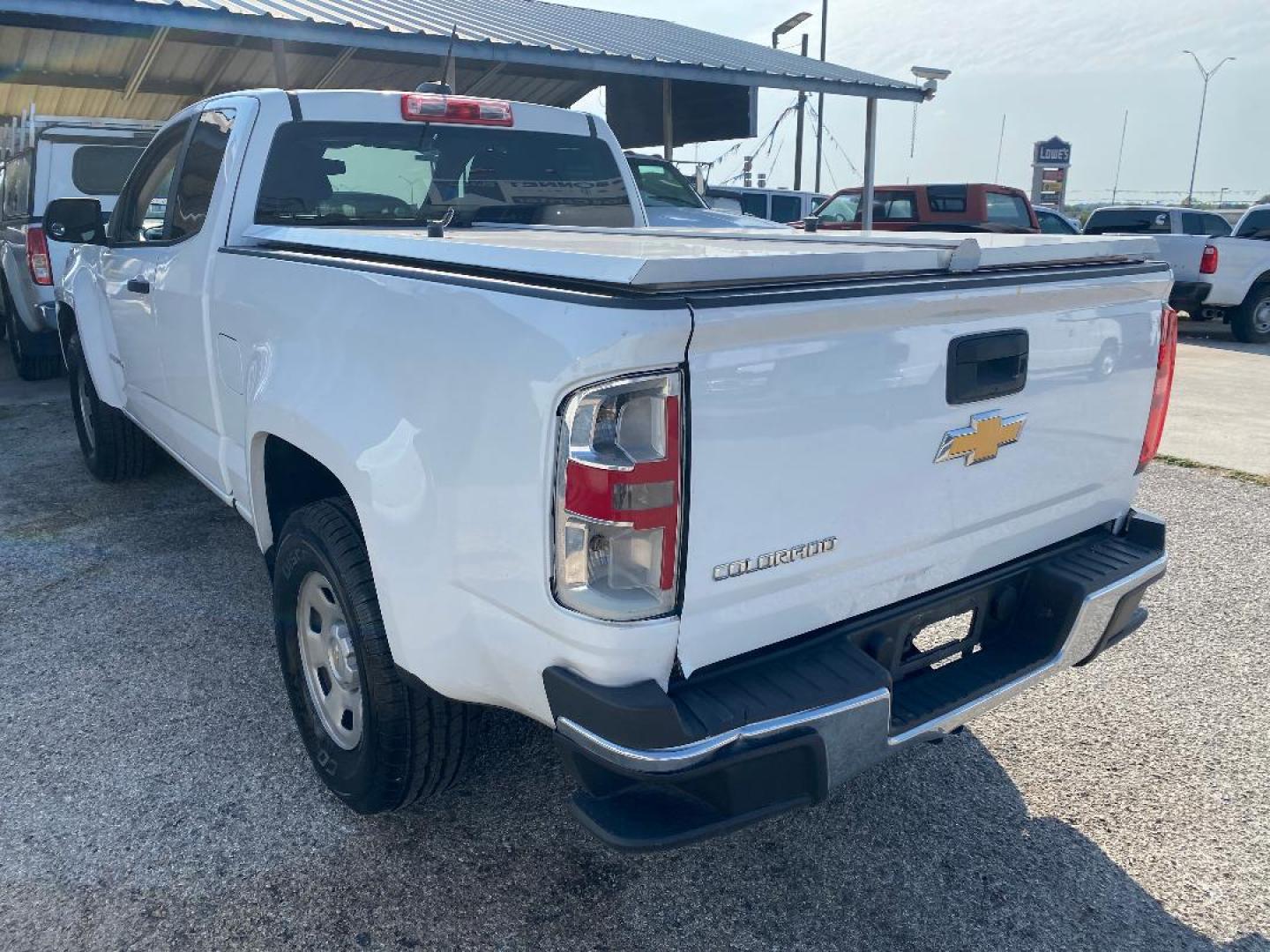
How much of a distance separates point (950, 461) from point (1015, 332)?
346 mm

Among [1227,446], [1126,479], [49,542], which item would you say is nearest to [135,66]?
[49,542]

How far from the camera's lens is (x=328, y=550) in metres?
2.55

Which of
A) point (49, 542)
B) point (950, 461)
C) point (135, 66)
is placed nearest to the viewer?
point (950, 461)

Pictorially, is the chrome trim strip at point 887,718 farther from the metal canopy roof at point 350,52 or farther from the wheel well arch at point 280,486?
the metal canopy roof at point 350,52

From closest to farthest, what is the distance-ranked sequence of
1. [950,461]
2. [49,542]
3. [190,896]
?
[950,461], [190,896], [49,542]

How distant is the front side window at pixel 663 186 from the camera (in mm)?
12156

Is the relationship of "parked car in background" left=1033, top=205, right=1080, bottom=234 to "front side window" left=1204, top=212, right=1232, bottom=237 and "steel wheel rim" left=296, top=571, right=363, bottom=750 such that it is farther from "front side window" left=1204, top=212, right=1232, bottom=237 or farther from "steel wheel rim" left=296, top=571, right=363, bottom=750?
"steel wheel rim" left=296, top=571, right=363, bottom=750

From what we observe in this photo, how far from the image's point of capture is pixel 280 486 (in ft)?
10.2

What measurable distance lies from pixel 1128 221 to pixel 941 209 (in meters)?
3.18

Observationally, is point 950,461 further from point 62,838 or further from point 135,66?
point 135,66

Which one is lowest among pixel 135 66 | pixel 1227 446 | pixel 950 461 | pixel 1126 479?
pixel 1227 446

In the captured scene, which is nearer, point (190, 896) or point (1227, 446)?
point (190, 896)

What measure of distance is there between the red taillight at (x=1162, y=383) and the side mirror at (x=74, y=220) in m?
4.28

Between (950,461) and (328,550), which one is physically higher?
(950,461)
